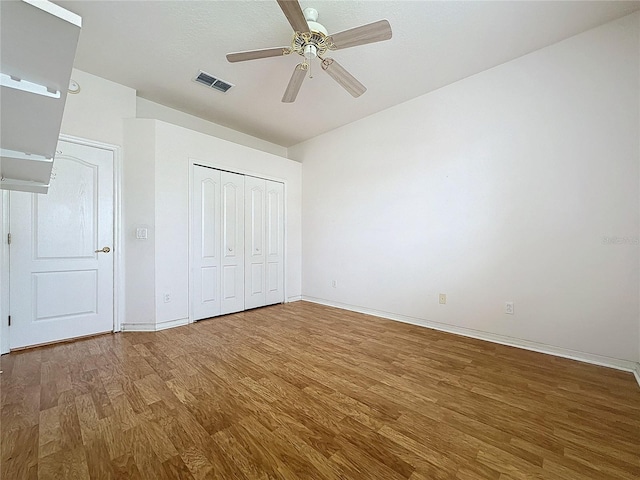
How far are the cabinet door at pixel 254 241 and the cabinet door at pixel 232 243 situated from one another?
0.09m

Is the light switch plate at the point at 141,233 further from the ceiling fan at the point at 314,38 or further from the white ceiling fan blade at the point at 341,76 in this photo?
the white ceiling fan blade at the point at 341,76

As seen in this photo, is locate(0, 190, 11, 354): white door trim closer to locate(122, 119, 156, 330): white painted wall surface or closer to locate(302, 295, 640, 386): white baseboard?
locate(122, 119, 156, 330): white painted wall surface

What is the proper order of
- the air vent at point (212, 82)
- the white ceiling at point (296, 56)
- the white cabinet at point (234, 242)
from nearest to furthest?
the white ceiling at point (296, 56), the air vent at point (212, 82), the white cabinet at point (234, 242)

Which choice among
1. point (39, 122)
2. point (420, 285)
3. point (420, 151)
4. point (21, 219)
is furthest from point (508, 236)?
point (21, 219)

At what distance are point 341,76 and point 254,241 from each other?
2777mm

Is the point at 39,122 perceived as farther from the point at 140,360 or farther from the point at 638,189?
the point at 638,189

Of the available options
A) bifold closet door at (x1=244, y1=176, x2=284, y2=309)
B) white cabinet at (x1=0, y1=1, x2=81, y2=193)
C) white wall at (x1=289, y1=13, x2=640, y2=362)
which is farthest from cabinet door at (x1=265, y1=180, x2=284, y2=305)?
white cabinet at (x1=0, y1=1, x2=81, y2=193)

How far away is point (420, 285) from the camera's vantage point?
3346 mm

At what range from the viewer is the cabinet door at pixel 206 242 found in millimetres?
3512

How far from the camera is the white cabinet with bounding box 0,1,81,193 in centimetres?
54

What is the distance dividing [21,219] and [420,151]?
4.48 m

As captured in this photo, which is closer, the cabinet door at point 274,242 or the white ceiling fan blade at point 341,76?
the white ceiling fan blade at point 341,76

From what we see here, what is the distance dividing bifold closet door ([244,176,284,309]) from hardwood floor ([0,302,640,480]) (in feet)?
5.30

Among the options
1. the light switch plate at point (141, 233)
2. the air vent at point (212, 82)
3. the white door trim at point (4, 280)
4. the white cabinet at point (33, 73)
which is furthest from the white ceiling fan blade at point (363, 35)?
the white door trim at point (4, 280)
